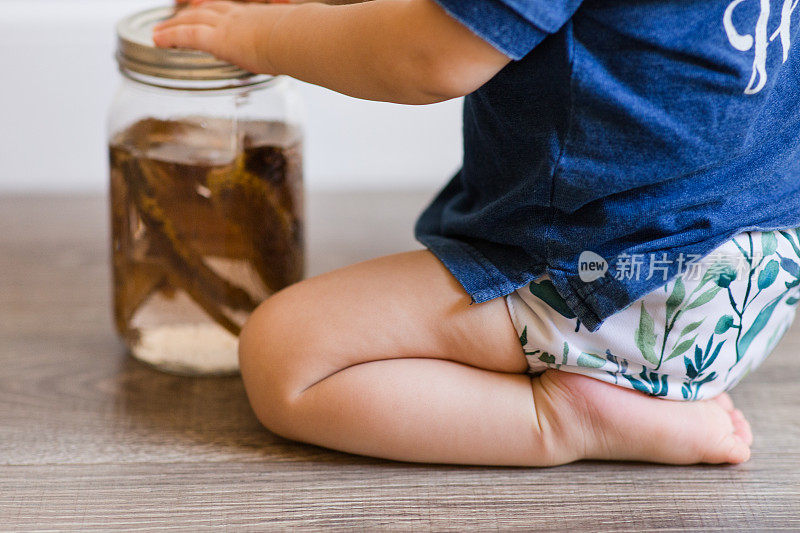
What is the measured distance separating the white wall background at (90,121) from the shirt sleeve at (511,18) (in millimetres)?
738

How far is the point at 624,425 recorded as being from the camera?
2.23 ft

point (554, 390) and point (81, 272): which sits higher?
point (554, 390)

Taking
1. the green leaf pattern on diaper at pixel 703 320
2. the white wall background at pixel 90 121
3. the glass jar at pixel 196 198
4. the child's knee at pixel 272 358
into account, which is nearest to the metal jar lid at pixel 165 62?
the glass jar at pixel 196 198

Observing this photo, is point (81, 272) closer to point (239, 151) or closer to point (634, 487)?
point (239, 151)

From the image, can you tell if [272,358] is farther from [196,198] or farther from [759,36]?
[759,36]

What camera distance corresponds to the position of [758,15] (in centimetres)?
57

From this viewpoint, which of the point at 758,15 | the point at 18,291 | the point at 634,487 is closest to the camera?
the point at 758,15

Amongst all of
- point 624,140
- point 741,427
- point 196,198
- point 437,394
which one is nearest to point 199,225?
point 196,198

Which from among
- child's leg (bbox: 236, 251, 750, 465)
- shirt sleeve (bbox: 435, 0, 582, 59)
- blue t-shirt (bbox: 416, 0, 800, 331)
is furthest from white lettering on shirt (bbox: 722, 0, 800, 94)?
child's leg (bbox: 236, 251, 750, 465)

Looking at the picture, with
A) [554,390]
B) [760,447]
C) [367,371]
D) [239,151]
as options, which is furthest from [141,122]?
[760,447]

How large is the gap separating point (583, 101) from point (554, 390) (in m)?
0.24

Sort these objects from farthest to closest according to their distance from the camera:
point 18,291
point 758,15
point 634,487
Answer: point 18,291
point 634,487
point 758,15

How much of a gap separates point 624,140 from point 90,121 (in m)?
0.89

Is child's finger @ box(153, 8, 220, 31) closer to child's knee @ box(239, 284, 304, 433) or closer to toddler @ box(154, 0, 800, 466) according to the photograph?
toddler @ box(154, 0, 800, 466)
